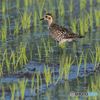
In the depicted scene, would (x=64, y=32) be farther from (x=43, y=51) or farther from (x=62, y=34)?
(x=43, y=51)

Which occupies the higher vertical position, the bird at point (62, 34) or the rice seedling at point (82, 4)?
the rice seedling at point (82, 4)

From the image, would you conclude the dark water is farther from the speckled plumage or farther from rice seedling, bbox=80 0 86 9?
the speckled plumage

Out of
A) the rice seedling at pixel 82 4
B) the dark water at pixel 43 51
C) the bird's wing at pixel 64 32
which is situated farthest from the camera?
the rice seedling at pixel 82 4

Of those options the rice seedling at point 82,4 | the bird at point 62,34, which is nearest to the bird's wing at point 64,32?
the bird at point 62,34

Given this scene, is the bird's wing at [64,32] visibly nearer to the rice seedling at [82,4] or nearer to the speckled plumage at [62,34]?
the speckled plumage at [62,34]

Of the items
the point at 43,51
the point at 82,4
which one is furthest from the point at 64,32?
the point at 82,4

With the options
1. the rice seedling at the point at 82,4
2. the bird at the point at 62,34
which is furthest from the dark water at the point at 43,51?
the bird at the point at 62,34

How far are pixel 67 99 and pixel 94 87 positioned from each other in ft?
2.42

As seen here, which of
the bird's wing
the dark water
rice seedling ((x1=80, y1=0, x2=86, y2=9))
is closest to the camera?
the dark water

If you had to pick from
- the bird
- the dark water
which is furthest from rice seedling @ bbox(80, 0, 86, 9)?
the bird

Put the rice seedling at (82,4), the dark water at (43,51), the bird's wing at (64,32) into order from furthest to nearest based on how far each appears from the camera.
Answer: the rice seedling at (82,4)
the bird's wing at (64,32)
the dark water at (43,51)

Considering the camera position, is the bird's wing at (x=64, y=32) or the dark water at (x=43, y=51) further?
the bird's wing at (x=64, y=32)

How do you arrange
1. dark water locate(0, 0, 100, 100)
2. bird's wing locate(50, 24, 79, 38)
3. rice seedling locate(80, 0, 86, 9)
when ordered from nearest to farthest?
dark water locate(0, 0, 100, 100) → bird's wing locate(50, 24, 79, 38) → rice seedling locate(80, 0, 86, 9)

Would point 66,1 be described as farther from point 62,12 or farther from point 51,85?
point 51,85
